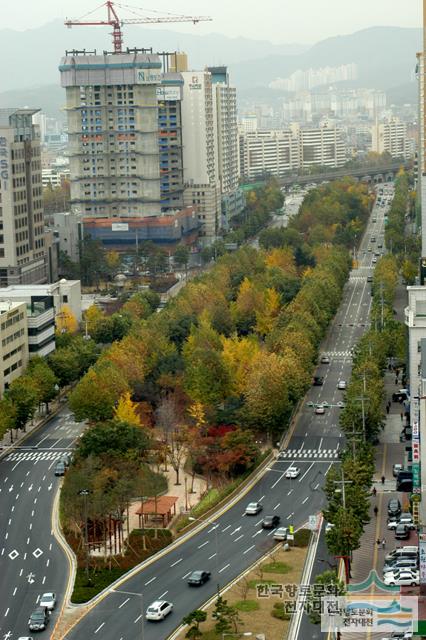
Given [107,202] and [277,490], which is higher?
[107,202]

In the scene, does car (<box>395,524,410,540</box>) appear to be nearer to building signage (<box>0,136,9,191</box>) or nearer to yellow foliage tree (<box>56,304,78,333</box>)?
yellow foliage tree (<box>56,304,78,333</box>)

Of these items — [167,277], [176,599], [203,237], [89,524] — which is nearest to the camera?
[176,599]

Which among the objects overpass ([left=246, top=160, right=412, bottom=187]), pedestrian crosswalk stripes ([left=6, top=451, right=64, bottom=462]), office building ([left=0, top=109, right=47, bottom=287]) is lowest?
pedestrian crosswalk stripes ([left=6, top=451, right=64, bottom=462])

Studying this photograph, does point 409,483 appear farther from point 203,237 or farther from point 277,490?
point 203,237

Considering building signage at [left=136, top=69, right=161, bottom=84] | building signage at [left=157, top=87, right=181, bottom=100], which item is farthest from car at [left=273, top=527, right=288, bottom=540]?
building signage at [left=157, top=87, right=181, bottom=100]

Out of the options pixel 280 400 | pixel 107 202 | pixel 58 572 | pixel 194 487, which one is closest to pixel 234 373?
pixel 280 400

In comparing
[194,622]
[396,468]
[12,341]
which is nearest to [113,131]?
[12,341]

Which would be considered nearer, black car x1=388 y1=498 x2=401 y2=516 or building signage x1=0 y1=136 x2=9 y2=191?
black car x1=388 y1=498 x2=401 y2=516
